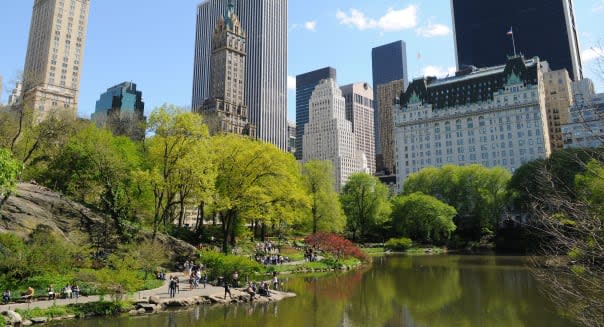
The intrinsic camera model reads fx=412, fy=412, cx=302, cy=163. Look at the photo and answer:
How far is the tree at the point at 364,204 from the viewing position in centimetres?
8688

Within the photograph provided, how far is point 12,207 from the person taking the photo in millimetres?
33031

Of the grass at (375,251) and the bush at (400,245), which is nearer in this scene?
the grass at (375,251)

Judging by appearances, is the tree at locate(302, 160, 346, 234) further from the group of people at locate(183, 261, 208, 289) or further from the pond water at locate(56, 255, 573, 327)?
the group of people at locate(183, 261, 208, 289)

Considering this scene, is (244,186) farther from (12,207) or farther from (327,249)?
(12,207)

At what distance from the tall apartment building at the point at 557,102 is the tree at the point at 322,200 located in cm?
11508

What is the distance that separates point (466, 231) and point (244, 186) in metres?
65.8

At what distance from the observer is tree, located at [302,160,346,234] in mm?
71000

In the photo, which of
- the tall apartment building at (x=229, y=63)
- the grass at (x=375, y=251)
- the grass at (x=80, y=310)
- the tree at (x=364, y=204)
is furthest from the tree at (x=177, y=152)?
the tall apartment building at (x=229, y=63)

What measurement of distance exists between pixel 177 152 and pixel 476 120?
120m

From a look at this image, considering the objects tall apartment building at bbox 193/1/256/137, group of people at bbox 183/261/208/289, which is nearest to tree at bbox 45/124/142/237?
group of people at bbox 183/261/208/289

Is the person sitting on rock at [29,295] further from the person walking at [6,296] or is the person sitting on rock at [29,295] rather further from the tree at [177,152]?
the tree at [177,152]

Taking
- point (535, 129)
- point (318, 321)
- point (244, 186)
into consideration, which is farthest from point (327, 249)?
point (535, 129)

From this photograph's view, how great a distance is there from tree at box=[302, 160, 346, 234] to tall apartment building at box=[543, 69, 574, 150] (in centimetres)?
11508

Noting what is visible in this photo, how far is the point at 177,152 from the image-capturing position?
1594 inches
